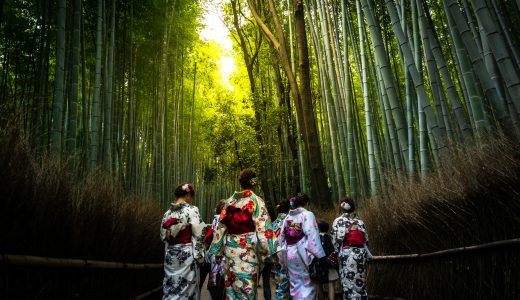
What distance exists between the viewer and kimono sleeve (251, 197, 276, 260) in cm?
283

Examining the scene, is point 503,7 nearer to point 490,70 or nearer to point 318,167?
point 490,70

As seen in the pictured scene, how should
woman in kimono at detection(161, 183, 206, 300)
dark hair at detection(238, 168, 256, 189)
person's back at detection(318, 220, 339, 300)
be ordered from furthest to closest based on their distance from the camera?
person's back at detection(318, 220, 339, 300), woman in kimono at detection(161, 183, 206, 300), dark hair at detection(238, 168, 256, 189)

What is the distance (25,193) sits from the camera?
5.78 ft

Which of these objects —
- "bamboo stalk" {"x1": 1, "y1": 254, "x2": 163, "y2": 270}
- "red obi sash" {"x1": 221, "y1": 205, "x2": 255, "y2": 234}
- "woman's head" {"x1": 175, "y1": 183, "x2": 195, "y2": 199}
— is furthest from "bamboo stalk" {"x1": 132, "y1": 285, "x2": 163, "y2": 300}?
"red obi sash" {"x1": 221, "y1": 205, "x2": 255, "y2": 234}

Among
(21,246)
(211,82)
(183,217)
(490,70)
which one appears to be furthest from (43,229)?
(211,82)

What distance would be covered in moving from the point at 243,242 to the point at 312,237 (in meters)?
1.08

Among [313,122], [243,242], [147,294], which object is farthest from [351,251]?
[313,122]

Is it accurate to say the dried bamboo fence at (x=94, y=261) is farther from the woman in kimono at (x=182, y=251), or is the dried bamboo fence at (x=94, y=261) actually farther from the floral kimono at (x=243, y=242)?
the floral kimono at (x=243, y=242)

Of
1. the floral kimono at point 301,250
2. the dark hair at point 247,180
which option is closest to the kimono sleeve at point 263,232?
the dark hair at point 247,180

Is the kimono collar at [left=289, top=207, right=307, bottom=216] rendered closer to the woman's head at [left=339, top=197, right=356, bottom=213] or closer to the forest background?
the woman's head at [left=339, top=197, right=356, bottom=213]

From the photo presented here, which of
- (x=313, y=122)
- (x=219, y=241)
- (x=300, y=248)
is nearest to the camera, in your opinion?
(x=219, y=241)

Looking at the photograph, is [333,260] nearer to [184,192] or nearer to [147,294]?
[184,192]

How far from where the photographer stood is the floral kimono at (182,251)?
10.9ft

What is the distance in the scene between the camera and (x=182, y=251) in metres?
3.35
